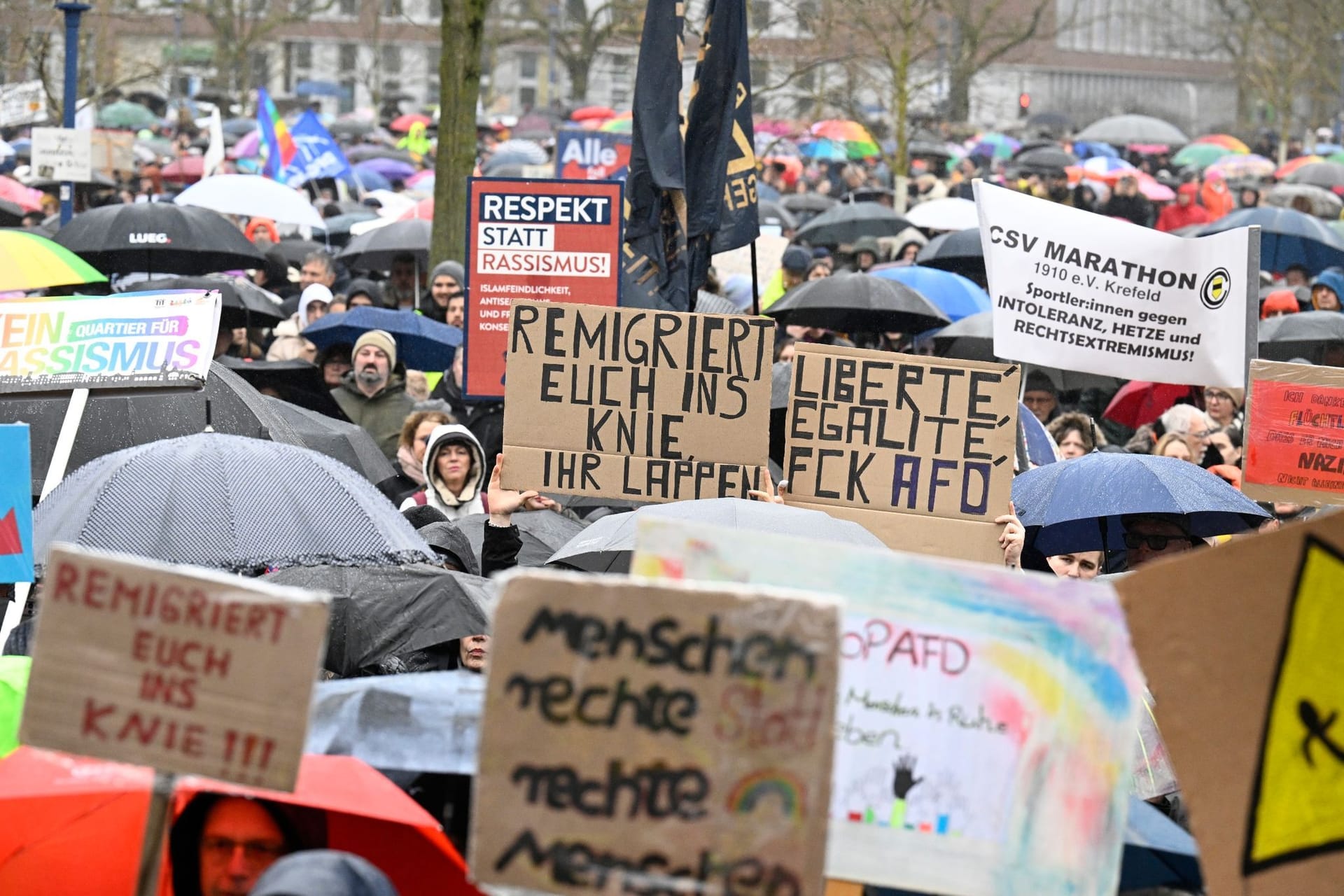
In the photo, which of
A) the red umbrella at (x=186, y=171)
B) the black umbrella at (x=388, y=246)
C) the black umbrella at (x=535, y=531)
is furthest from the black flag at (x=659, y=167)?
the red umbrella at (x=186, y=171)

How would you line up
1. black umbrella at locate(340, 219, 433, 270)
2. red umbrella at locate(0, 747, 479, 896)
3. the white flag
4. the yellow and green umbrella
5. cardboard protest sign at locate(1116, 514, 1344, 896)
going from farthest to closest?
the white flag < black umbrella at locate(340, 219, 433, 270) < the yellow and green umbrella < red umbrella at locate(0, 747, 479, 896) < cardboard protest sign at locate(1116, 514, 1344, 896)

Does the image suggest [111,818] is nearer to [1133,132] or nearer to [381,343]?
[381,343]

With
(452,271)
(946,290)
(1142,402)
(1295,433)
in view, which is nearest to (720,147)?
(1295,433)

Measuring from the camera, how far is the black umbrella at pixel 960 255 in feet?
49.0

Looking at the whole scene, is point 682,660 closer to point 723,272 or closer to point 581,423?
point 581,423

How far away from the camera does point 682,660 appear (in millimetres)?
2918

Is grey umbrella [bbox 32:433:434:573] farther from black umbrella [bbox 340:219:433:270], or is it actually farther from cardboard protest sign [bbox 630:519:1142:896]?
black umbrella [bbox 340:219:433:270]

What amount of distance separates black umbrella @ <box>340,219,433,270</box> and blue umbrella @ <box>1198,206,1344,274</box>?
6.73 m

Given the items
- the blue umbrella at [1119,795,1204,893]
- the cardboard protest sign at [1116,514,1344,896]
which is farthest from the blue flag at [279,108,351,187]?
the cardboard protest sign at [1116,514,1344,896]

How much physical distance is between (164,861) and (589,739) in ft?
3.41

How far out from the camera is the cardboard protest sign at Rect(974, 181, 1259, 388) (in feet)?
22.5

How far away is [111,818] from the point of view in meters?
3.61

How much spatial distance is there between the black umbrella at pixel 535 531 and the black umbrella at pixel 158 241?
5.65 metres

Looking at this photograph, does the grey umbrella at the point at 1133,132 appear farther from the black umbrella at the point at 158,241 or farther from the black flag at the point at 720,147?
the black flag at the point at 720,147
